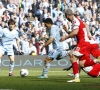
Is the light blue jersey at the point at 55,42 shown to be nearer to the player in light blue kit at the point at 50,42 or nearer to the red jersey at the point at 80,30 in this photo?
the player in light blue kit at the point at 50,42

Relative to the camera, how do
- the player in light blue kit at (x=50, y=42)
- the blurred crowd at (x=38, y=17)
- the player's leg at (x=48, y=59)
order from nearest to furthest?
the player in light blue kit at (x=50, y=42) → the player's leg at (x=48, y=59) → the blurred crowd at (x=38, y=17)

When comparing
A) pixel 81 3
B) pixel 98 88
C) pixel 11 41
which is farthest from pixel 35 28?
pixel 98 88

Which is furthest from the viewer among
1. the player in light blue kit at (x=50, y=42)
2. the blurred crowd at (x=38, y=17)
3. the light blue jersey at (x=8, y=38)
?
the blurred crowd at (x=38, y=17)

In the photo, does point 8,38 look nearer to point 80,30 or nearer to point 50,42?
point 50,42

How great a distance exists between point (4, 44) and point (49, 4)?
11.1 meters

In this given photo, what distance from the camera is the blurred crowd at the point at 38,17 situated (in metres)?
27.5

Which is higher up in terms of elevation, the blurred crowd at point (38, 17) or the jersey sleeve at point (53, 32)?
the jersey sleeve at point (53, 32)

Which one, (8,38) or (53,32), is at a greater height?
(53,32)

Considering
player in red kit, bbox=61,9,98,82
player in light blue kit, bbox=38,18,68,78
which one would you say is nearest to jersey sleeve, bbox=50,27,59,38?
player in light blue kit, bbox=38,18,68,78

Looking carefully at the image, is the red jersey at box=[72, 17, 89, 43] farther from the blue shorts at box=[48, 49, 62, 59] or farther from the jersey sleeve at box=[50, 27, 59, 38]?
the blue shorts at box=[48, 49, 62, 59]

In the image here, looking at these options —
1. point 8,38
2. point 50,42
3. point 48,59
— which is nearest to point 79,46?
point 50,42

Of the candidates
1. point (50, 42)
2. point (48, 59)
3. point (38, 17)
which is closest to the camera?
point (50, 42)

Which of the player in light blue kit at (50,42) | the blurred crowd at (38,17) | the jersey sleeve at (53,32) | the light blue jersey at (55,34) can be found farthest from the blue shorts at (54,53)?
the blurred crowd at (38,17)

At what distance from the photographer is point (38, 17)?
2994cm
